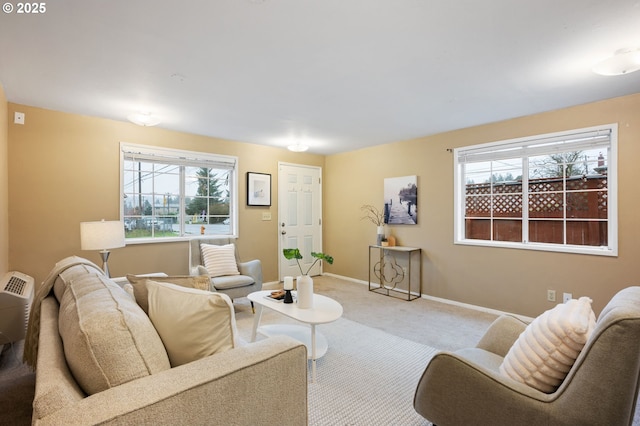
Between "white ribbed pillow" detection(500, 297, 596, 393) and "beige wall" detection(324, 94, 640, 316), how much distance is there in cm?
233

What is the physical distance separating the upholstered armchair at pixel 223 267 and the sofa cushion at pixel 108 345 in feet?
8.60

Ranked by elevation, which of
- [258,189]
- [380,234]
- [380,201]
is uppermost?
[258,189]

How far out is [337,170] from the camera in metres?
5.69

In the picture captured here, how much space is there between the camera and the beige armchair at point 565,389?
1.04 metres

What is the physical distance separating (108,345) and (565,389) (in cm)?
156

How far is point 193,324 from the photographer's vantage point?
1.12 meters

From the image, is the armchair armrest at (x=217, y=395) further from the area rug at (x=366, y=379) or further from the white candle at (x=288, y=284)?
the white candle at (x=288, y=284)

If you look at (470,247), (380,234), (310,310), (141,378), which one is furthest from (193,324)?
(380,234)

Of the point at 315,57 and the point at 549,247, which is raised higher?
the point at 315,57

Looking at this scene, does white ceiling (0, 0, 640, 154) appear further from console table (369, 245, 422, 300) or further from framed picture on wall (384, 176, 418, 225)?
console table (369, 245, 422, 300)

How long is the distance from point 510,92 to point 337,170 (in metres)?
3.24

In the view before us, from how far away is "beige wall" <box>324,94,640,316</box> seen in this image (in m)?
2.89
